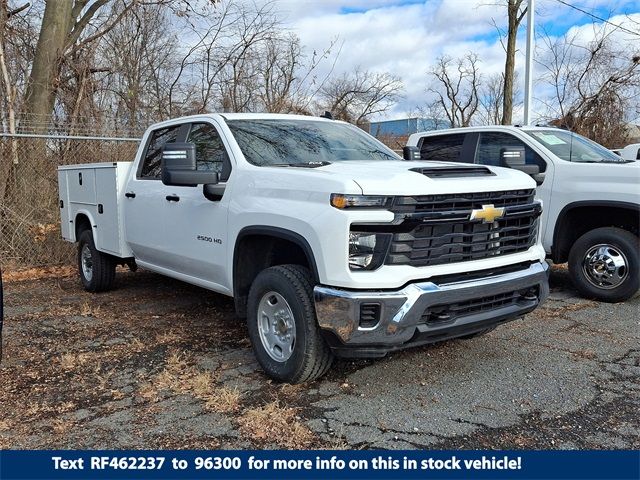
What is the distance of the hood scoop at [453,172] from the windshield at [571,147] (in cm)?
302

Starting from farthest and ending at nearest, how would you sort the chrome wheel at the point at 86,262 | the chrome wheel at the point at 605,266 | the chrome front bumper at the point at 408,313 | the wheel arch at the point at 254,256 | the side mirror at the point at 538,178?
the chrome wheel at the point at 86,262, the side mirror at the point at 538,178, the chrome wheel at the point at 605,266, the wheel arch at the point at 254,256, the chrome front bumper at the point at 408,313

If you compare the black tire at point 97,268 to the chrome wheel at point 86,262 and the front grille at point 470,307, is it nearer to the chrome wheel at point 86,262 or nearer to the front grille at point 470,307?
the chrome wheel at point 86,262

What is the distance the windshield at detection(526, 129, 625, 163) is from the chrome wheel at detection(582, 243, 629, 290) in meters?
1.10

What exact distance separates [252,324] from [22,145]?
6.24 meters

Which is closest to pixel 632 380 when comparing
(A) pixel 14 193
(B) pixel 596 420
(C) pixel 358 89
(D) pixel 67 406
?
(B) pixel 596 420

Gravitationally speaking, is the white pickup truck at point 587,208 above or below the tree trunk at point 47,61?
below

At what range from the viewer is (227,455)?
305 centimetres

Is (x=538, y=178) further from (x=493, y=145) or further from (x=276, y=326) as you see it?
(x=276, y=326)

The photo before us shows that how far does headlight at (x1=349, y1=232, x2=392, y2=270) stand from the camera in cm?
339

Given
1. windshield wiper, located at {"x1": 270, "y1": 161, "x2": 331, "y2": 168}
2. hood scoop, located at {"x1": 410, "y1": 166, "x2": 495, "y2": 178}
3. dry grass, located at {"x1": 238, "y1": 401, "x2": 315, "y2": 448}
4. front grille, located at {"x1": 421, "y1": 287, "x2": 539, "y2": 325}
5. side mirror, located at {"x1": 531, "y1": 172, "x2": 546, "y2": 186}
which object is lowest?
dry grass, located at {"x1": 238, "y1": 401, "x2": 315, "y2": 448}

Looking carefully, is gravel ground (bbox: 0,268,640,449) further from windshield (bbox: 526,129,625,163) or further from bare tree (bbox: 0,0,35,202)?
bare tree (bbox: 0,0,35,202)

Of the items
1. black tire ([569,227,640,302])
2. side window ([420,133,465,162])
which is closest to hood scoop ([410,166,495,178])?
black tire ([569,227,640,302])

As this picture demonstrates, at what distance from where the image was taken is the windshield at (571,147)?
260 inches

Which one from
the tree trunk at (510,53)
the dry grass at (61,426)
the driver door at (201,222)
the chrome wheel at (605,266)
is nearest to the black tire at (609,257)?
the chrome wheel at (605,266)
